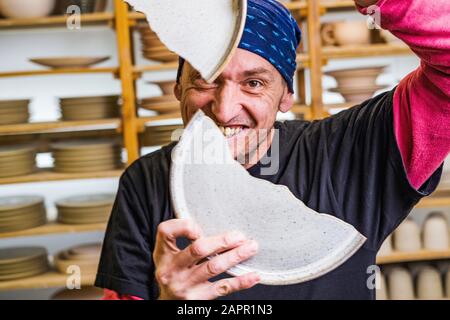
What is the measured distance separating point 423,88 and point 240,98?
215 mm

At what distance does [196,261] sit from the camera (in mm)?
720

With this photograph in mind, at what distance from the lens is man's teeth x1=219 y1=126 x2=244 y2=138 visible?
2.58 ft

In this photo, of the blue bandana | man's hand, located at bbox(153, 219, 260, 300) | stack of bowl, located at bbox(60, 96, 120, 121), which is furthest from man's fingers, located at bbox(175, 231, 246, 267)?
stack of bowl, located at bbox(60, 96, 120, 121)

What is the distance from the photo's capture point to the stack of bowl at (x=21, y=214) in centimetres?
187

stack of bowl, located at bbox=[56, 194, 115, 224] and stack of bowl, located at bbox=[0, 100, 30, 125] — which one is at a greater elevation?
stack of bowl, located at bbox=[0, 100, 30, 125]

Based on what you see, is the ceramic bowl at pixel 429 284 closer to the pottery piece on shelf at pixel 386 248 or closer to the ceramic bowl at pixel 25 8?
the pottery piece on shelf at pixel 386 248

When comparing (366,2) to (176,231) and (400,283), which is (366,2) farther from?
(400,283)

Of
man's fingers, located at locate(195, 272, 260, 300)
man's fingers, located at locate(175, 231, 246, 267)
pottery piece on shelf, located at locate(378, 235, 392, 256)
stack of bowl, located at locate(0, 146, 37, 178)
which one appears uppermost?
man's fingers, located at locate(175, 231, 246, 267)

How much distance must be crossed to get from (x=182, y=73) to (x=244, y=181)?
0.53 feet

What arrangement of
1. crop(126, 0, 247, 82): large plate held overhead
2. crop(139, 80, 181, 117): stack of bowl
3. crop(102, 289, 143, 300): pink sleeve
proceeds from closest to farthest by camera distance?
crop(126, 0, 247, 82): large plate held overhead
crop(102, 289, 143, 300): pink sleeve
crop(139, 80, 181, 117): stack of bowl

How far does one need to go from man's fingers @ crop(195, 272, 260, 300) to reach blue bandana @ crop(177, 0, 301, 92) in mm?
255

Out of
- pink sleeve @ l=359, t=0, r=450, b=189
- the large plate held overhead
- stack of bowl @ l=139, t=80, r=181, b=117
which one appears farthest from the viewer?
stack of bowl @ l=139, t=80, r=181, b=117

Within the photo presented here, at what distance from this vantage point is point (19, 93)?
7.07 ft

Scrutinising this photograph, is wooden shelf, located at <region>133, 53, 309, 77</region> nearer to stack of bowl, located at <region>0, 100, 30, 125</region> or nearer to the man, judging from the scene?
stack of bowl, located at <region>0, 100, 30, 125</region>
